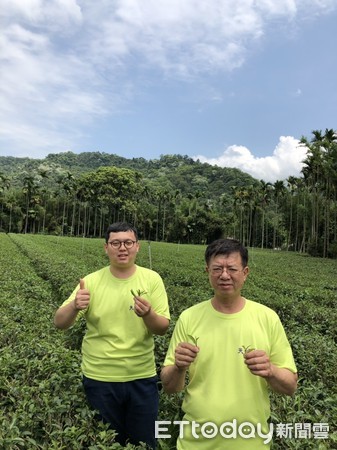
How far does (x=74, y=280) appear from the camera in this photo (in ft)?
39.0

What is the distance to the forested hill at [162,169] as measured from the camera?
109375mm

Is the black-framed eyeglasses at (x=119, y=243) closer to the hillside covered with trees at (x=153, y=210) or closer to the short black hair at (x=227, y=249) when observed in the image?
the short black hair at (x=227, y=249)

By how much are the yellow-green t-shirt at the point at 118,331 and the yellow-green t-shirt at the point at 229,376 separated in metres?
0.71

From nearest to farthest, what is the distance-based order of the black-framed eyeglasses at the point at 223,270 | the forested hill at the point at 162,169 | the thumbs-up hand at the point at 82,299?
the black-framed eyeglasses at the point at 223,270
the thumbs-up hand at the point at 82,299
the forested hill at the point at 162,169

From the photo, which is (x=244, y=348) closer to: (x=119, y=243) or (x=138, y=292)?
(x=138, y=292)

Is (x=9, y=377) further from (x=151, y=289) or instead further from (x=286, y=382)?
(x=286, y=382)

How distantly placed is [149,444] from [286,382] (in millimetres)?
1433

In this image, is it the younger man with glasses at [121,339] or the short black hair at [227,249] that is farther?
the younger man with glasses at [121,339]

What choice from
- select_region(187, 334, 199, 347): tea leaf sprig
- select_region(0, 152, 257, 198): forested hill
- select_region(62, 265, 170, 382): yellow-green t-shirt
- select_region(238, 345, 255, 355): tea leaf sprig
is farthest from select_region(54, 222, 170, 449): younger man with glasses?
select_region(0, 152, 257, 198): forested hill

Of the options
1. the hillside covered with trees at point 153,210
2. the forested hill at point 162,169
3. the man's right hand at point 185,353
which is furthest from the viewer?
the forested hill at point 162,169

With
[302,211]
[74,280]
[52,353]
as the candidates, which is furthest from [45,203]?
[52,353]

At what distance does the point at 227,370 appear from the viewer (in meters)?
2.02

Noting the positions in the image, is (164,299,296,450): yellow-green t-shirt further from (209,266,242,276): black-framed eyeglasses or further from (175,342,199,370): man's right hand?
(209,266,242,276): black-framed eyeglasses

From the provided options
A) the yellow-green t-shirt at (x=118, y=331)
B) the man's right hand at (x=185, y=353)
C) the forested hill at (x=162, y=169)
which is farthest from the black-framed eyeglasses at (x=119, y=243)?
the forested hill at (x=162, y=169)
